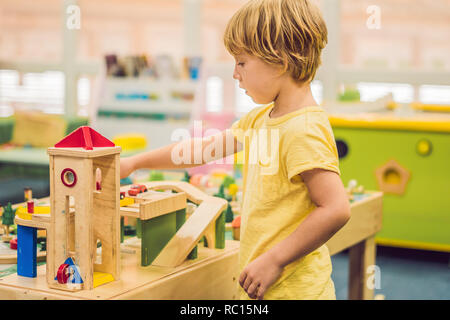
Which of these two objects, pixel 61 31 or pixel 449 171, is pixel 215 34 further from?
pixel 449 171

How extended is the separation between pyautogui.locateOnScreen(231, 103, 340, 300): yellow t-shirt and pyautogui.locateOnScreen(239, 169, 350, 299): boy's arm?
0.08 feet

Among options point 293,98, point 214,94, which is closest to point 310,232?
point 293,98

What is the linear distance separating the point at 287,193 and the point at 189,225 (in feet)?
0.76

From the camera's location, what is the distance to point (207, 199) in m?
1.14

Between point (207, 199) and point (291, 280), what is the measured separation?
280 millimetres

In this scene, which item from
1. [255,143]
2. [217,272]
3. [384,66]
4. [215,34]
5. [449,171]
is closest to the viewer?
[255,143]

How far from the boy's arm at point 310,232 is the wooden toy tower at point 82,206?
0.67ft

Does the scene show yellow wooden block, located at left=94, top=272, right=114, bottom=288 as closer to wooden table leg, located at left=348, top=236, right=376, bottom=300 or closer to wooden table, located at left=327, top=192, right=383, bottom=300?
wooden table, located at left=327, top=192, right=383, bottom=300

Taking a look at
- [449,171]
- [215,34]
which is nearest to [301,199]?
[449,171]

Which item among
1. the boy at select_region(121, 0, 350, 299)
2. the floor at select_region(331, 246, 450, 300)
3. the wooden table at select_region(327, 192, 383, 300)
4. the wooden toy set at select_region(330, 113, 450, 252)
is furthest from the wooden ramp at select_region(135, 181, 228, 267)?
the wooden toy set at select_region(330, 113, 450, 252)

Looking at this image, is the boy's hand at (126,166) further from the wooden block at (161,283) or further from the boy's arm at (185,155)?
the wooden block at (161,283)

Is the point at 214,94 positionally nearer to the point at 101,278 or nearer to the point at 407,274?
the point at 407,274

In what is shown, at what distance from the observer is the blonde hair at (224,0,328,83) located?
848 millimetres

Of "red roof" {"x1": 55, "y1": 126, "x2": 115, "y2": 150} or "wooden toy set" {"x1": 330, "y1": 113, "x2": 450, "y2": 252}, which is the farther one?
"wooden toy set" {"x1": 330, "y1": 113, "x2": 450, "y2": 252}
